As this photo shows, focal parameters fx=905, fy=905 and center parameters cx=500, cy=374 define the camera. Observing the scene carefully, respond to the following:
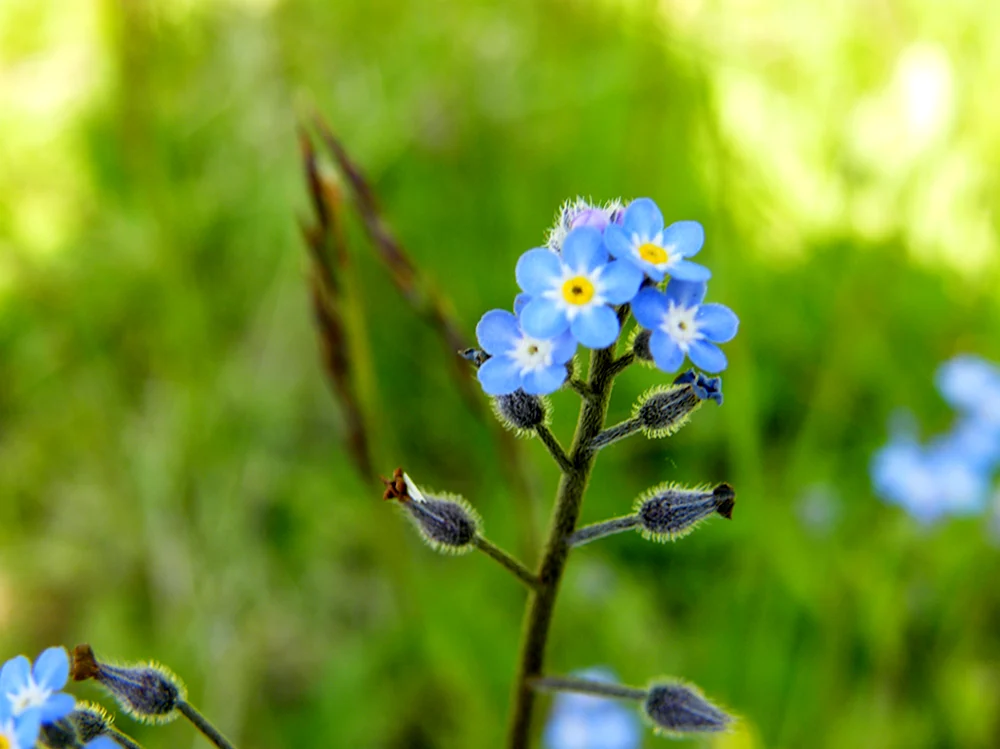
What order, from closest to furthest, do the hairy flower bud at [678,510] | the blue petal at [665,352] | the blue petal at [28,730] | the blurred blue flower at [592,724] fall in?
the blue petal at [28,730] < the blue petal at [665,352] < the hairy flower bud at [678,510] < the blurred blue flower at [592,724]

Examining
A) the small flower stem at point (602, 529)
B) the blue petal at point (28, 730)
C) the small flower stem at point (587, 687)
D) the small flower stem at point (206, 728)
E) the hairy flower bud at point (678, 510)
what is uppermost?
the hairy flower bud at point (678, 510)

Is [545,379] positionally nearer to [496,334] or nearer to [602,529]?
[496,334]

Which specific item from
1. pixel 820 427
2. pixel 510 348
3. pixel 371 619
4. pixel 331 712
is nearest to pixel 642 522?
pixel 510 348

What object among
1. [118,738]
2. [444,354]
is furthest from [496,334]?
[444,354]

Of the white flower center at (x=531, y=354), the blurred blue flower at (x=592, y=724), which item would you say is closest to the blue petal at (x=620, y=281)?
the white flower center at (x=531, y=354)

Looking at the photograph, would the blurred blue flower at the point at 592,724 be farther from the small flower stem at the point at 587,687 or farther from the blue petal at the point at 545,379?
the blue petal at the point at 545,379
